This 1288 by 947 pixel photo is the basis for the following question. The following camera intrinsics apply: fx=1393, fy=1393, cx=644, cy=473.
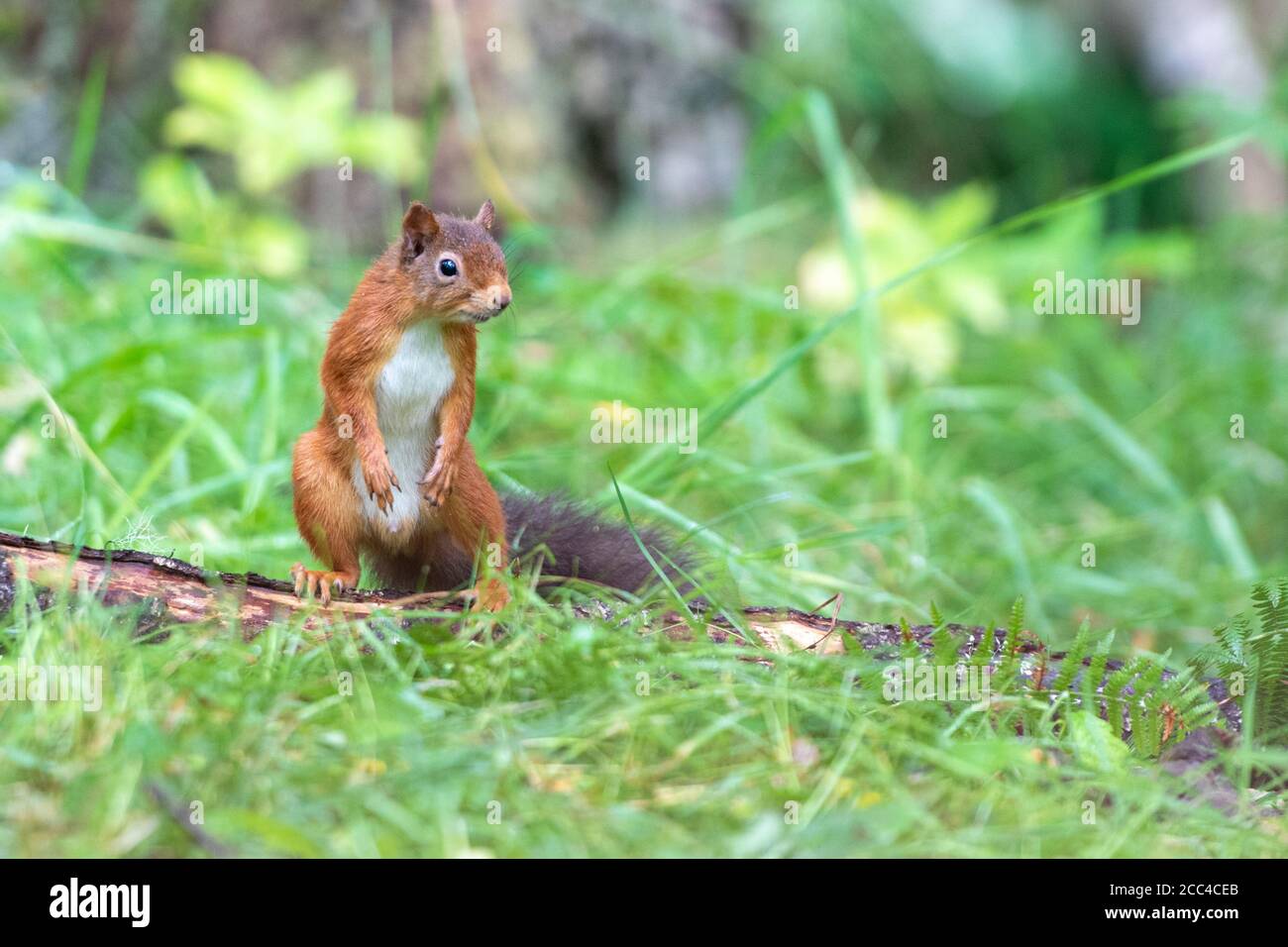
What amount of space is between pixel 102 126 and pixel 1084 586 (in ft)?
19.2

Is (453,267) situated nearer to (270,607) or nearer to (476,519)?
(476,519)

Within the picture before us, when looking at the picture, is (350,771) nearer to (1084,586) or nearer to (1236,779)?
(1236,779)

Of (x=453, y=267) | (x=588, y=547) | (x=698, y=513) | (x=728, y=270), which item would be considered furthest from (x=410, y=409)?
(x=728, y=270)

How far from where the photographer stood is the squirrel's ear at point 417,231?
3.15 metres

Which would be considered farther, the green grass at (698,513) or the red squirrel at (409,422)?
the red squirrel at (409,422)

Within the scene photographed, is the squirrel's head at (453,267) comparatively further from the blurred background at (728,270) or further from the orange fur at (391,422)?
the blurred background at (728,270)

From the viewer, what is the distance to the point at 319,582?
3113 millimetres

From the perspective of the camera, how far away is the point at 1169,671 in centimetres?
327

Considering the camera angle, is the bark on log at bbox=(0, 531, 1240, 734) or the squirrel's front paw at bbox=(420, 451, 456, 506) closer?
the bark on log at bbox=(0, 531, 1240, 734)

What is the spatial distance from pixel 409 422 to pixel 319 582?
1.46 feet

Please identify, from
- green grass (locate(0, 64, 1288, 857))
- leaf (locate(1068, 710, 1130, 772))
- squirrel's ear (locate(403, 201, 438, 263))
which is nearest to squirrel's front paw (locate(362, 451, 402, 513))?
green grass (locate(0, 64, 1288, 857))

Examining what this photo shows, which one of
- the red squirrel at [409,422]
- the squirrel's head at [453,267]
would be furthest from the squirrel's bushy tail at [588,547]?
the squirrel's head at [453,267]

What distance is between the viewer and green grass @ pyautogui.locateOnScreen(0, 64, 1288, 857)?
94.7 inches

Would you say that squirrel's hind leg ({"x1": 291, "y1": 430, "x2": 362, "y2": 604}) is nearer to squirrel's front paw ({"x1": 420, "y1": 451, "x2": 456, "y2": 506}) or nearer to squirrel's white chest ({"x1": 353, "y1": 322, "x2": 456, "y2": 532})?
squirrel's white chest ({"x1": 353, "y1": 322, "x2": 456, "y2": 532})
